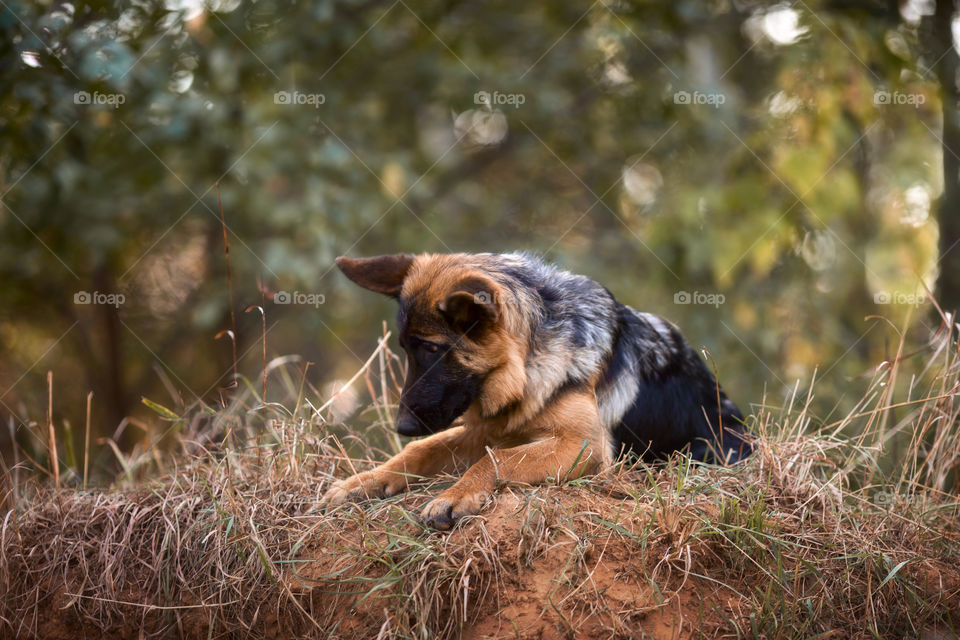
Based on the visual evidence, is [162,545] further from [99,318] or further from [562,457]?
[99,318]

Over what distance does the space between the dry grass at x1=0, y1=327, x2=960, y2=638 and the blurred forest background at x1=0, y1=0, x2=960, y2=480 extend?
2970 mm

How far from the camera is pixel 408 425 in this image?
394 cm

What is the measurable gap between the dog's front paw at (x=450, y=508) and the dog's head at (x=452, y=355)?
0.50 metres

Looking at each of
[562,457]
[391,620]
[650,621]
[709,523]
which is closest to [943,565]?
[709,523]

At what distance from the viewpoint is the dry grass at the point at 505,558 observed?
3.21 m

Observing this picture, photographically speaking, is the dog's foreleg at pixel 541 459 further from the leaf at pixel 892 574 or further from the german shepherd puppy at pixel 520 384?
the leaf at pixel 892 574

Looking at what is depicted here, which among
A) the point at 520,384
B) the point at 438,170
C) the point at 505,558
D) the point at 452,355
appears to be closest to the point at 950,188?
the point at 520,384

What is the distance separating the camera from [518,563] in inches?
130

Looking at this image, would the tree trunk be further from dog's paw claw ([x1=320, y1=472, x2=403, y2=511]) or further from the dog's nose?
dog's paw claw ([x1=320, y1=472, x2=403, y2=511])

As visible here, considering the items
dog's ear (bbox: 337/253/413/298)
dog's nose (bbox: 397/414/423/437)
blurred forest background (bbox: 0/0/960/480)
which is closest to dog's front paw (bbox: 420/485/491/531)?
dog's nose (bbox: 397/414/423/437)

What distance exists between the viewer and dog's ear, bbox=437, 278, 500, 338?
3.78 meters

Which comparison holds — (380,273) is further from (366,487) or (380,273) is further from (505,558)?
(505,558)

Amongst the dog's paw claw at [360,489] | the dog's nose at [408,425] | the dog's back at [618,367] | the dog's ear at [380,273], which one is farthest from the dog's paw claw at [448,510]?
the dog's ear at [380,273]

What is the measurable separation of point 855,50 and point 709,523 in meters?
6.77
